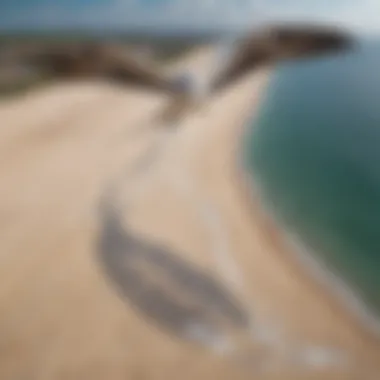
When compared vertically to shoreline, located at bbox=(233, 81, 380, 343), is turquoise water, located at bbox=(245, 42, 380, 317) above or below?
above

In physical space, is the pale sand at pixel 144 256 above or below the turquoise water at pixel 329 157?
below

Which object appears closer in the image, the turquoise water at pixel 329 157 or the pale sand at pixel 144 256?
the pale sand at pixel 144 256

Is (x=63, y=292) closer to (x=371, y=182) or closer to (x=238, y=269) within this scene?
(x=238, y=269)

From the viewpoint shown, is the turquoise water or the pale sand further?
the turquoise water

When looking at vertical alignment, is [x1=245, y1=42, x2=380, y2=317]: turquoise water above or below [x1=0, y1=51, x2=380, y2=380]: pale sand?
above

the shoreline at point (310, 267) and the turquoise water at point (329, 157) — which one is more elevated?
the turquoise water at point (329, 157)

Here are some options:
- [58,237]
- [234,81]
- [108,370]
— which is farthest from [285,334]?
[234,81]

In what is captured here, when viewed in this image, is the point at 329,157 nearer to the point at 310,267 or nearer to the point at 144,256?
the point at 310,267
